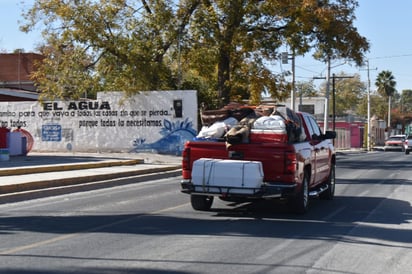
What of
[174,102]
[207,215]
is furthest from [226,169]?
[174,102]

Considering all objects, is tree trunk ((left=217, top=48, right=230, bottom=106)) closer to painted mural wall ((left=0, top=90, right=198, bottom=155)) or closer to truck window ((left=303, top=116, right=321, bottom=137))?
painted mural wall ((left=0, top=90, right=198, bottom=155))

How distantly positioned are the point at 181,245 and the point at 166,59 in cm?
2316

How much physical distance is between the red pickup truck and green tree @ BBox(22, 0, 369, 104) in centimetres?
1678

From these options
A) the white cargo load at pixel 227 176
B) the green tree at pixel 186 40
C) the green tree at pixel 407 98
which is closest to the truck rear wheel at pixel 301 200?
the white cargo load at pixel 227 176

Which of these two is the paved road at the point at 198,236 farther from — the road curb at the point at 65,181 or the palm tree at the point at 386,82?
the palm tree at the point at 386,82

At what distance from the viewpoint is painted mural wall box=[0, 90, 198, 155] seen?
29.8 m

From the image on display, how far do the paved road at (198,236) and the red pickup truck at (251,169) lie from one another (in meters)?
0.52

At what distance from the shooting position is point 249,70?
30.1m

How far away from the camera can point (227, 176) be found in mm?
10758

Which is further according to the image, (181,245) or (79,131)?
(79,131)

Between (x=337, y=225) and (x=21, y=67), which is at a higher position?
(x=21, y=67)

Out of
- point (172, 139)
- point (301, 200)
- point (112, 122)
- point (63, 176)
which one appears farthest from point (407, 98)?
point (301, 200)

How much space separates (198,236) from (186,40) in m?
20.6

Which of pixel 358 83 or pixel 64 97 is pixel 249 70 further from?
pixel 358 83
